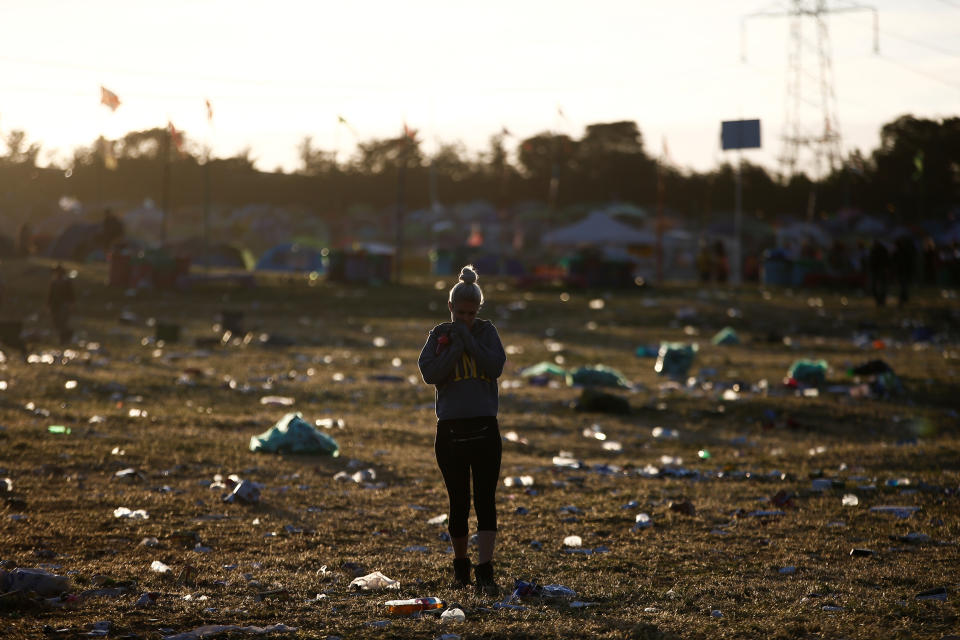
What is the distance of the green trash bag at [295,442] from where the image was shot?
10070 millimetres

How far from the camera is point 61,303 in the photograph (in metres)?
19.7

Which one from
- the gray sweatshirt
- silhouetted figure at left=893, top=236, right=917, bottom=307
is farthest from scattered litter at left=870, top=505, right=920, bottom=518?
silhouetted figure at left=893, top=236, right=917, bottom=307

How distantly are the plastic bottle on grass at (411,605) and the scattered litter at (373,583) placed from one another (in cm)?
41

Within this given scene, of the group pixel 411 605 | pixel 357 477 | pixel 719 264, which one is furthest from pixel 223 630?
pixel 719 264

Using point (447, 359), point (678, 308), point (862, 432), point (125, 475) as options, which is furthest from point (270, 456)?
point (678, 308)

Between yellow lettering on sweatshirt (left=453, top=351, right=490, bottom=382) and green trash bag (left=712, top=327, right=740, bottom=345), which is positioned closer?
yellow lettering on sweatshirt (left=453, top=351, right=490, bottom=382)

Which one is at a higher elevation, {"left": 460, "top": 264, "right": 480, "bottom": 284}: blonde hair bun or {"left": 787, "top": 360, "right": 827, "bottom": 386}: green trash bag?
{"left": 460, "top": 264, "right": 480, "bottom": 284}: blonde hair bun

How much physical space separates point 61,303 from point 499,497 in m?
13.3

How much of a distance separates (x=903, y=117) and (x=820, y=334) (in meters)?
16.7

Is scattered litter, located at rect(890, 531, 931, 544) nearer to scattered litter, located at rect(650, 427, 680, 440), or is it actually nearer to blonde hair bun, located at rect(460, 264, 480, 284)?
blonde hair bun, located at rect(460, 264, 480, 284)

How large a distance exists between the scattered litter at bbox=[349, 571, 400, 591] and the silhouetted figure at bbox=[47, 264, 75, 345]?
15.1 meters

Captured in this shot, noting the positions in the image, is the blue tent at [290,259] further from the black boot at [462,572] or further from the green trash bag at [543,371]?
the black boot at [462,572]

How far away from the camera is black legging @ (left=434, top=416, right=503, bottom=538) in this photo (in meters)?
5.60

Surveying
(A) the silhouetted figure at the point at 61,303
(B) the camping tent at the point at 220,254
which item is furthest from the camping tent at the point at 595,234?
(A) the silhouetted figure at the point at 61,303
